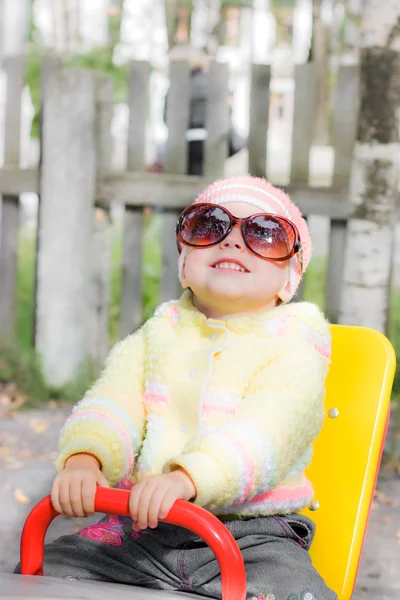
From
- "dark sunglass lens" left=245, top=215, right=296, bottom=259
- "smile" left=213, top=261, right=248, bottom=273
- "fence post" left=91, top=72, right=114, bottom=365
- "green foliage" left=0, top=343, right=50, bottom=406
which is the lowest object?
"green foliage" left=0, top=343, right=50, bottom=406

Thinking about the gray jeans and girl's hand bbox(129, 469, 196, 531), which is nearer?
girl's hand bbox(129, 469, 196, 531)

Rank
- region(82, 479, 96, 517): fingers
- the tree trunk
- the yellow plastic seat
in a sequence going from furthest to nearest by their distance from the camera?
the tree trunk
the yellow plastic seat
region(82, 479, 96, 517): fingers

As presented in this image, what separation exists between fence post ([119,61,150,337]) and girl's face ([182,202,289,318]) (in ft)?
8.14

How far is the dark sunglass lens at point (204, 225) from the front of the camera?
1783 mm

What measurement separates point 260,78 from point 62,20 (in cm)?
684

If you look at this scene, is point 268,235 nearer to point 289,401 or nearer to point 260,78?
point 289,401

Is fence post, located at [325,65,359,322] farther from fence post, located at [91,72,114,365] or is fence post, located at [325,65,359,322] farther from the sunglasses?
the sunglasses

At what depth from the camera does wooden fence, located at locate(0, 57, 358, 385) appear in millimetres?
3984

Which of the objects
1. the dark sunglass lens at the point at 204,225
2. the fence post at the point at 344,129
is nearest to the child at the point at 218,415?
the dark sunglass lens at the point at 204,225

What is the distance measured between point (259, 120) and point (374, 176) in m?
0.74

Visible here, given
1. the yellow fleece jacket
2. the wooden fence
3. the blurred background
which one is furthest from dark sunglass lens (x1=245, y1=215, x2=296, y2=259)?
the wooden fence

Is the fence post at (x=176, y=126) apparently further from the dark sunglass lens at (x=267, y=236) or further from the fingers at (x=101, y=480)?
the fingers at (x=101, y=480)

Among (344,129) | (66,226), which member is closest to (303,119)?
(344,129)

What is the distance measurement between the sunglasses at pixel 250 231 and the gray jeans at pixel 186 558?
566 mm
